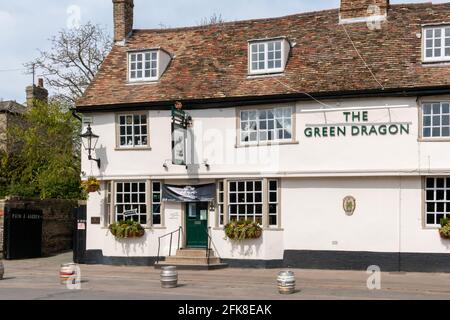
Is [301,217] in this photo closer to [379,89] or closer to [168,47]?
[379,89]

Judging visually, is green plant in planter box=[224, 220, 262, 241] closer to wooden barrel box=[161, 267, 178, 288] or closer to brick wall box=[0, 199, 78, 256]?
wooden barrel box=[161, 267, 178, 288]

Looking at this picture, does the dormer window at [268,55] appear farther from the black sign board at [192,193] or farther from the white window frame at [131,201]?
the white window frame at [131,201]

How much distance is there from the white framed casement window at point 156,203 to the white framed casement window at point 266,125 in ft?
11.2

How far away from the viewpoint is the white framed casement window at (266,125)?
2186 cm

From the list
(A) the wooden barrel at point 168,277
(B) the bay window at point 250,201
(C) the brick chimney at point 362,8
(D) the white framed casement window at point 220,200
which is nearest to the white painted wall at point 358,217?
(B) the bay window at point 250,201

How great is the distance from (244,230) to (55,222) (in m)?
10.2

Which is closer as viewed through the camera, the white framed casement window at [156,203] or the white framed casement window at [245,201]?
the white framed casement window at [245,201]

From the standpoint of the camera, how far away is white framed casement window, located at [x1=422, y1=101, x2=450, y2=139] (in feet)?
66.2

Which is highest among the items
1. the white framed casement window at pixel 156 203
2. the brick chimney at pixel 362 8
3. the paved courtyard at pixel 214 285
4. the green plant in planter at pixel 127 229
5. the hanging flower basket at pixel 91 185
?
the brick chimney at pixel 362 8

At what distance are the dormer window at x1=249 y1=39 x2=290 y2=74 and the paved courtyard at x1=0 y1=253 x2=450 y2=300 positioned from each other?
6888 millimetres

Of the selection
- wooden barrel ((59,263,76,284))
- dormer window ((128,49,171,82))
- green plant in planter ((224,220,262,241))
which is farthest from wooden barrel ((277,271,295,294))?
dormer window ((128,49,171,82))

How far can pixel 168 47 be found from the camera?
2553 cm

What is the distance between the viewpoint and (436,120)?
2030 centimetres
